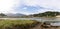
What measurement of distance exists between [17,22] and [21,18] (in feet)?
0.20

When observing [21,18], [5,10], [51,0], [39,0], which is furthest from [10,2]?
[51,0]

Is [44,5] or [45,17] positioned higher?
[44,5]

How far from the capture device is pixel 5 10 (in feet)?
4.25

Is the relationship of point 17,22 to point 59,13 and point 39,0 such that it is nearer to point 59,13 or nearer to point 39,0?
point 39,0

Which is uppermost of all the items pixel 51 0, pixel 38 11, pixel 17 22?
pixel 51 0

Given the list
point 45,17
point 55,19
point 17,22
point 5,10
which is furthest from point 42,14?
point 5,10

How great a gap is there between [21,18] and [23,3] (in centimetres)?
17

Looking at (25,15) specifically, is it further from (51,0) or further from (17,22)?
(51,0)

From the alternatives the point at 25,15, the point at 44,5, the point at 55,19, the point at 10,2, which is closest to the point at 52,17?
the point at 55,19

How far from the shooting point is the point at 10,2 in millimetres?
1307

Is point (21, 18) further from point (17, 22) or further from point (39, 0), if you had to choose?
point (39, 0)

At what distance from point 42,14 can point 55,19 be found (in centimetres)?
15

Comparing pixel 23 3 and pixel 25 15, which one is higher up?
pixel 23 3

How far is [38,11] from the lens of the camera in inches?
50.9
